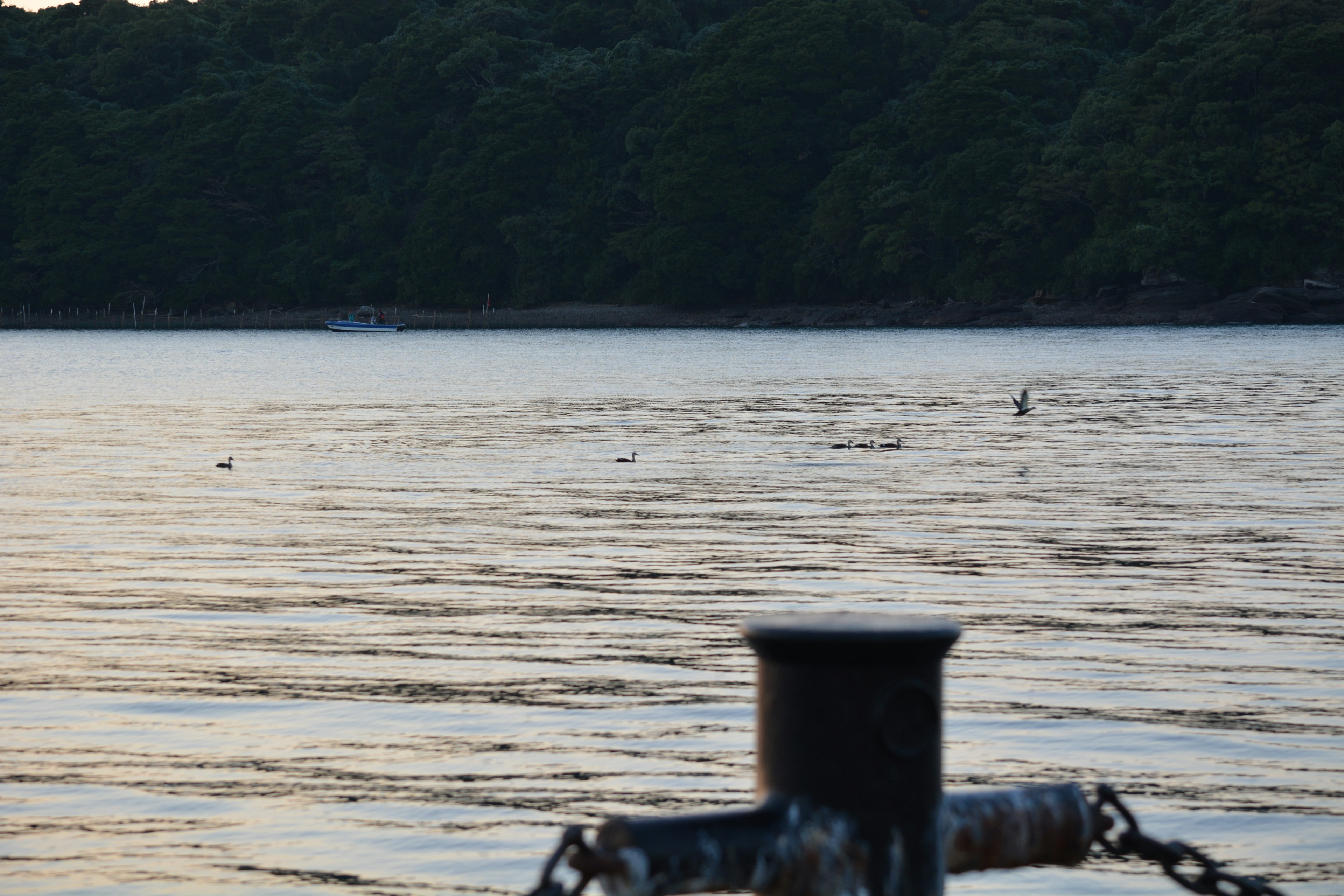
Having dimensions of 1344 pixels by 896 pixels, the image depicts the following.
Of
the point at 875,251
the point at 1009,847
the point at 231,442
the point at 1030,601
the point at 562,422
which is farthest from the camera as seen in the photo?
the point at 875,251

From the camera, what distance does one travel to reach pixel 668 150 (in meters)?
105

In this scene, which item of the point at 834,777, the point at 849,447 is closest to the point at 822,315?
the point at 849,447

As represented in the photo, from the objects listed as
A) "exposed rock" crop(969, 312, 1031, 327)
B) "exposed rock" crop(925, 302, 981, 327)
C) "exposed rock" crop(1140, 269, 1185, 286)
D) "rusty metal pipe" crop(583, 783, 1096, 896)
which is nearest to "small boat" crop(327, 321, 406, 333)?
"exposed rock" crop(925, 302, 981, 327)

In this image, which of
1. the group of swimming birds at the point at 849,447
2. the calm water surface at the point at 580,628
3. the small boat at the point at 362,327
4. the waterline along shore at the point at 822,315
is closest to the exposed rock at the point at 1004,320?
the waterline along shore at the point at 822,315

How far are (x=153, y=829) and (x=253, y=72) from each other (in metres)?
123

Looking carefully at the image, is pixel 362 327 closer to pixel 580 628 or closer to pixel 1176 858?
pixel 580 628

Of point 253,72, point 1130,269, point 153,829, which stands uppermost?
point 253,72

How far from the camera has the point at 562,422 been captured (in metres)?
32.6

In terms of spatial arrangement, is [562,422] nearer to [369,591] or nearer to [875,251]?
[369,591]

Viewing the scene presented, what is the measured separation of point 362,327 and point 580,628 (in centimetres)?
9724

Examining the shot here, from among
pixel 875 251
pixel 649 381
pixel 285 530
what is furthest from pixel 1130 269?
pixel 285 530

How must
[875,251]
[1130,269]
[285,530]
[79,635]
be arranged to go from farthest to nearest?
[875,251]
[1130,269]
[285,530]
[79,635]

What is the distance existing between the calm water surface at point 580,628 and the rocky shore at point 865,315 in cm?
5691

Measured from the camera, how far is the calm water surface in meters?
7.33
